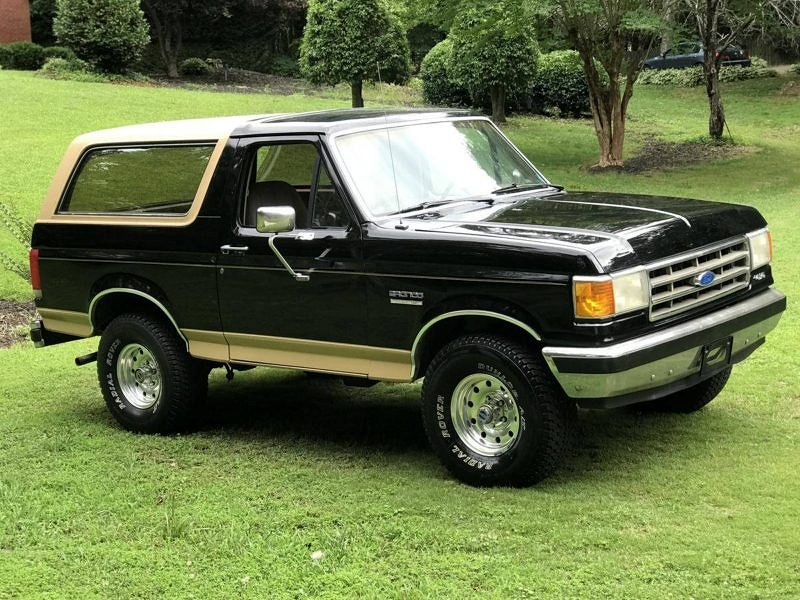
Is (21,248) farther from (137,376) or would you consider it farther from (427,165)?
(427,165)

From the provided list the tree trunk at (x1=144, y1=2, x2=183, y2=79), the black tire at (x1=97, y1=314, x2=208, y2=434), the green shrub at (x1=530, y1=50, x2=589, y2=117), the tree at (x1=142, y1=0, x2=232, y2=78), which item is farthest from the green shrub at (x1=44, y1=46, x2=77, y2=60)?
the black tire at (x1=97, y1=314, x2=208, y2=434)

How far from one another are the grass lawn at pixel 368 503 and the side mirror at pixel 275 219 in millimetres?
1459

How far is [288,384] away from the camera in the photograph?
8633mm

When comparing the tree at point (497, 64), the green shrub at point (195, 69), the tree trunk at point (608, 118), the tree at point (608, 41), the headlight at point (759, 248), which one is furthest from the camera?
the green shrub at point (195, 69)

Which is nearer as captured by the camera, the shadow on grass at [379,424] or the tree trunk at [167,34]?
the shadow on grass at [379,424]

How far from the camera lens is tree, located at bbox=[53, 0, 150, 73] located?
30.5 metres

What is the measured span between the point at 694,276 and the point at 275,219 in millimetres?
2360

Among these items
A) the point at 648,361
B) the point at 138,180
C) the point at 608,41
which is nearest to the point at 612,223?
the point at 648,361

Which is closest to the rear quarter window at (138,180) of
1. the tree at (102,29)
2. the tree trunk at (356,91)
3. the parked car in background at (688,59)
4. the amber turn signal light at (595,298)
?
the amber turn signal light at (595,298)

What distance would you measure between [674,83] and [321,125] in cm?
3479

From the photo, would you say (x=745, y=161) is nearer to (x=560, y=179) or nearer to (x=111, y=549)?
(x=560, y=179)

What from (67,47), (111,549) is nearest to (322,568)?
(111,549)

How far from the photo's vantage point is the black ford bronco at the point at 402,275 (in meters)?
5.40

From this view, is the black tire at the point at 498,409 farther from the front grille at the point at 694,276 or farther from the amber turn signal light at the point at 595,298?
the front grille at the point at 694,276
